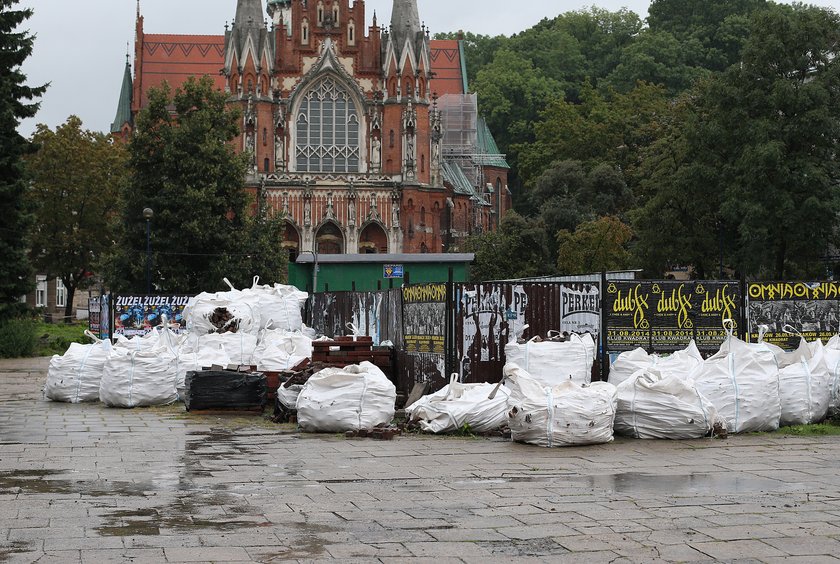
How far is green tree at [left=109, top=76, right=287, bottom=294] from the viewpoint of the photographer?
162 ft

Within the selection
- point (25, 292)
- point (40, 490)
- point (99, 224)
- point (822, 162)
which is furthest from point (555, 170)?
point (40, 490)

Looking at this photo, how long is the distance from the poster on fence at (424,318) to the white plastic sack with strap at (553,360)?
5.20ft

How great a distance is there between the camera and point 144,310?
34.4 m

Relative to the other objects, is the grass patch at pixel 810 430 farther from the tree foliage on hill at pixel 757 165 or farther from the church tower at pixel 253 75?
the church tower at pixel 253 75

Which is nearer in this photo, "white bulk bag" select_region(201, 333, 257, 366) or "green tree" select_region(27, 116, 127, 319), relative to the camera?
"white bulk bag" select_region(201, 333, 257, 366)

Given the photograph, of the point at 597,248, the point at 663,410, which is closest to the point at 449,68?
the point at 597,248

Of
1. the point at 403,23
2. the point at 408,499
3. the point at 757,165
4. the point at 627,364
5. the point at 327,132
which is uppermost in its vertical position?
the point at 403,23

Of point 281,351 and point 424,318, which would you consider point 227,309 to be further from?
point 424,318

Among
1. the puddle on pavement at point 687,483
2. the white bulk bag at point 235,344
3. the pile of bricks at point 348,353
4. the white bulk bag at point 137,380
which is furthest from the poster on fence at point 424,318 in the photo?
the puddle on pavement at point 687,483

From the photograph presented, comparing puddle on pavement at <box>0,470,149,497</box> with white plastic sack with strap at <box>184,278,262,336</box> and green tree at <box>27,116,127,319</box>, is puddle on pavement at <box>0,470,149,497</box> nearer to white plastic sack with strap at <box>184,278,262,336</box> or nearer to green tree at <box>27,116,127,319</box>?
white plastic sack with strap at <box>184,278,262,336</box>

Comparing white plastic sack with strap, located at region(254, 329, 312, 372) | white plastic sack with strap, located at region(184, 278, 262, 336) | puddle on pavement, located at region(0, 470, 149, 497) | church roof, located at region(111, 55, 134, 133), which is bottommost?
puddle on pavement, located at region(0, 470, 149, 497)

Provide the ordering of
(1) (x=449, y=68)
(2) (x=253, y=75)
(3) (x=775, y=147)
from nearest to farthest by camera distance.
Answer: (3) (x=775, y=147)
(2) (x=253, y=75)
(1) (x=449, y=68)

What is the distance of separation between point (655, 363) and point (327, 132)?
2435 inches

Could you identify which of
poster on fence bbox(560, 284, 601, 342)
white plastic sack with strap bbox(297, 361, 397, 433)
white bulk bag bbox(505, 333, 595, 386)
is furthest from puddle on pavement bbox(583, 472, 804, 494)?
poster on fence bbox(560, 284, 601, 342)
